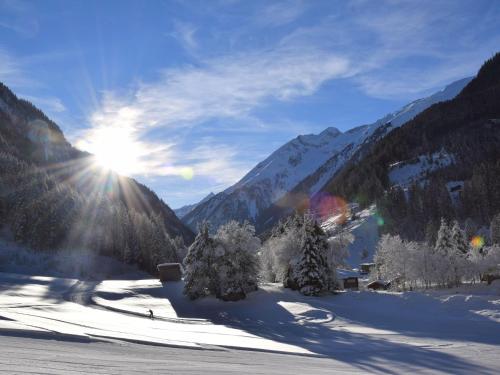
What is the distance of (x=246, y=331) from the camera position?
27297mm

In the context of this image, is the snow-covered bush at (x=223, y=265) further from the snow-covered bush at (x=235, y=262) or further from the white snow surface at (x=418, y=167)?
the white snow surface at (x=418, y=167)

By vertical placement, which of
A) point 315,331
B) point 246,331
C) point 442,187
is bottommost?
point 315,331

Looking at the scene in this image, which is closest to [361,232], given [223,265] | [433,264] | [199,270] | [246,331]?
[433,264]

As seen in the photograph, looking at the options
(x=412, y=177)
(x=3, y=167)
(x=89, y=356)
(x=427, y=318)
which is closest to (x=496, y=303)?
(x=427, y=318)

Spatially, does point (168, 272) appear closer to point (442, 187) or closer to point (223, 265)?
point (223, 265)

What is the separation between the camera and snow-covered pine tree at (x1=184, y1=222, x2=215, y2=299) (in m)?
45.1

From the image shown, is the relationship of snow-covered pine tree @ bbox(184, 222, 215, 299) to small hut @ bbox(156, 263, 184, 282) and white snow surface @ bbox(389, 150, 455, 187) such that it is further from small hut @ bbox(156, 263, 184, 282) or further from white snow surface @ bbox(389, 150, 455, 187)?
white snow surface @ bbox(389, 150, 455, 187)

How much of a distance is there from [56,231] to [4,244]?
7655 millimetres

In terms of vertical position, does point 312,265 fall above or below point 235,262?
below

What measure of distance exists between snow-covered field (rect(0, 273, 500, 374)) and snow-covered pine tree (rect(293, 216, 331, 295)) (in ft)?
5.68

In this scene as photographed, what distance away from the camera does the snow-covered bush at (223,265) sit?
147 feet

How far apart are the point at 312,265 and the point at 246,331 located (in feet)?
72.3

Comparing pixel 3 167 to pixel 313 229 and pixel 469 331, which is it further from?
pixel 469 331

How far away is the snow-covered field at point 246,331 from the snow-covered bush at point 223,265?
4.14 feet
